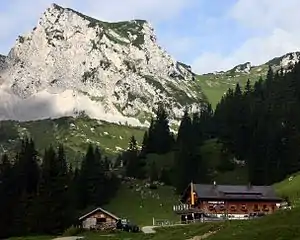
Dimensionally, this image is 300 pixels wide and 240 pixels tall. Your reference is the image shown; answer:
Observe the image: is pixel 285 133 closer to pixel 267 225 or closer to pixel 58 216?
pixel 58 216

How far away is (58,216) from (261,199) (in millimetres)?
43553

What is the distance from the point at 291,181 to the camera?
14838cm

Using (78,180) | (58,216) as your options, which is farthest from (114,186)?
(58,216)

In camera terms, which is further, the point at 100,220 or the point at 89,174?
the point at 89,174

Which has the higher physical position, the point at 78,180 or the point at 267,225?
the point at 78,180

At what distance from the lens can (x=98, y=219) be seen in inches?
4975

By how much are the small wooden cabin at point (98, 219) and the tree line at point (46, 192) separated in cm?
391

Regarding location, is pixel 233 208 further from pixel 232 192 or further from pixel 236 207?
pixel 232 192

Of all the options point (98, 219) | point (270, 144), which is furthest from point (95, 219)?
Answer: point (270, 144)

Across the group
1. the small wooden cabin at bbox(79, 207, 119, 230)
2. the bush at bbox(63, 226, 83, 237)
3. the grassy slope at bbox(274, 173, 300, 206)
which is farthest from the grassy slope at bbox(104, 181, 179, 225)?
the grassy slope at bbox(274, 173, 300, 206)

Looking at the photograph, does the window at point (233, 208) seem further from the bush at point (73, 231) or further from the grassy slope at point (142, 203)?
the bush at point (73, 231)

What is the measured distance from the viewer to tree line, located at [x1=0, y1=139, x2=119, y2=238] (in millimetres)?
129875

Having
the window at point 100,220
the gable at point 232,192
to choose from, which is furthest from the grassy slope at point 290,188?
the window at point 100,220

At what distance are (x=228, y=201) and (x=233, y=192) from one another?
2.87 metres
